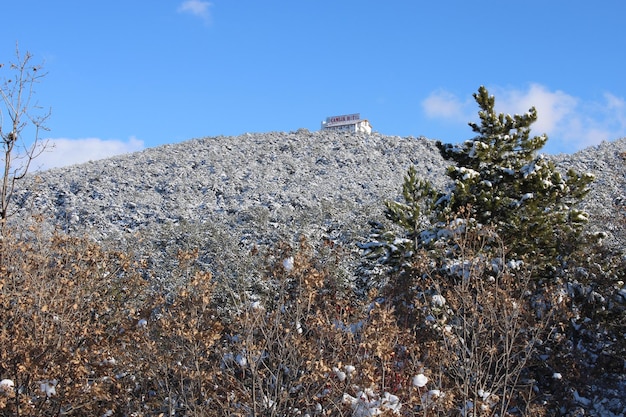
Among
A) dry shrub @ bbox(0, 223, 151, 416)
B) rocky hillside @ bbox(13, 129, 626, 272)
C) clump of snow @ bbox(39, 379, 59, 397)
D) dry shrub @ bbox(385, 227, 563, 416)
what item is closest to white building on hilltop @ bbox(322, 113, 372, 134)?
rocky hillside @ bbox(13, 129, 626, 272)

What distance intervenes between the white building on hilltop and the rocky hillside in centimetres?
324

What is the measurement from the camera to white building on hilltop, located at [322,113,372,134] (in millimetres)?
48409

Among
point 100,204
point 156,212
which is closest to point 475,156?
point 156,212

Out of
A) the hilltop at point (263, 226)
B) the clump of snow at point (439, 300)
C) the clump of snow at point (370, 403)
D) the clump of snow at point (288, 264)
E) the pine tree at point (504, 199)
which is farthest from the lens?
the pine tree at point (504, 199)

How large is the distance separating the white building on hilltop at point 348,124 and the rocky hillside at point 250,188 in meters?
3.24

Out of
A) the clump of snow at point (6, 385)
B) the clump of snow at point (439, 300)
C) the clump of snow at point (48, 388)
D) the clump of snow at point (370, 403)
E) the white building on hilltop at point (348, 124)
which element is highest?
the white building on hilltop at point (348, 124)

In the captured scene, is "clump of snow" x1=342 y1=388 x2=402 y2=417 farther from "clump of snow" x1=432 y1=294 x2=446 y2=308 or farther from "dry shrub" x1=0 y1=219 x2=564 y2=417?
"clump of snow" x1=432 y1=294 x2=446 y2=308

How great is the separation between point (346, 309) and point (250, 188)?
24.3 m

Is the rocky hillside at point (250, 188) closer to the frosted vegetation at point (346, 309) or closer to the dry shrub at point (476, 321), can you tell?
the frosted vegetation at point (346, 309)

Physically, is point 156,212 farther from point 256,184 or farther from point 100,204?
point 256,184

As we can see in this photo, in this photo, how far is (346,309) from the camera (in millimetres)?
9500

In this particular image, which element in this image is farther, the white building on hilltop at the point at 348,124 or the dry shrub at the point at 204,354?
the white building on hilltop at the point at 348,124

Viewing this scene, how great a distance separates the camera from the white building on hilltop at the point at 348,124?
159 ft

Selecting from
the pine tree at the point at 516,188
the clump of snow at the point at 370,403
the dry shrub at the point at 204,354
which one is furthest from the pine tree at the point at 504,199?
the clump of snow at the point at 370,403
